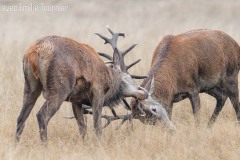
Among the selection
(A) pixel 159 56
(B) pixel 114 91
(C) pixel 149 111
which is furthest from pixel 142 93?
(A) pixel 159 56

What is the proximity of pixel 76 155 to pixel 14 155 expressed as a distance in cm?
71

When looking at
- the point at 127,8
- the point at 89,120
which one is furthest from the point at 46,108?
the point at 127,8

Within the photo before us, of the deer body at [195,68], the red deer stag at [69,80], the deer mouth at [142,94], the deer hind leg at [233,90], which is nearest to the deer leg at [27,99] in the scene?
the red deer stag at [69,80]

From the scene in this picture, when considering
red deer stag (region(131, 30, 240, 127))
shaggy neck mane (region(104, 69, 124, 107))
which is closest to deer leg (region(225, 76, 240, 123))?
red deer stag (region(131, 30, 240, 127))

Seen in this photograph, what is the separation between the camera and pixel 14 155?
337 inches

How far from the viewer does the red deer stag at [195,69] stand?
35.4 feet

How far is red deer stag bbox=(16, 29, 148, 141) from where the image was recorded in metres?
8.91

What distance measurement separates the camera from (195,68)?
36.8ft

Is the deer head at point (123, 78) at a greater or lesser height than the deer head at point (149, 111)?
greater

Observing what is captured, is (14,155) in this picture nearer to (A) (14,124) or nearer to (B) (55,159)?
(B) (55,159)

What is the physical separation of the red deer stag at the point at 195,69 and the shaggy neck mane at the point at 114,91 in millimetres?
236

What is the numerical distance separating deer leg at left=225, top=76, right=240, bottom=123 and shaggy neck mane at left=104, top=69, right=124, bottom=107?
6.92 ft

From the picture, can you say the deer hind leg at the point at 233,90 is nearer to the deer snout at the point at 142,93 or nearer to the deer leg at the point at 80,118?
the deer snout at the point at 142,93

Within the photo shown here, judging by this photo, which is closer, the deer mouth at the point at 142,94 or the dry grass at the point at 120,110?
the dry grass at the point at 120,110
